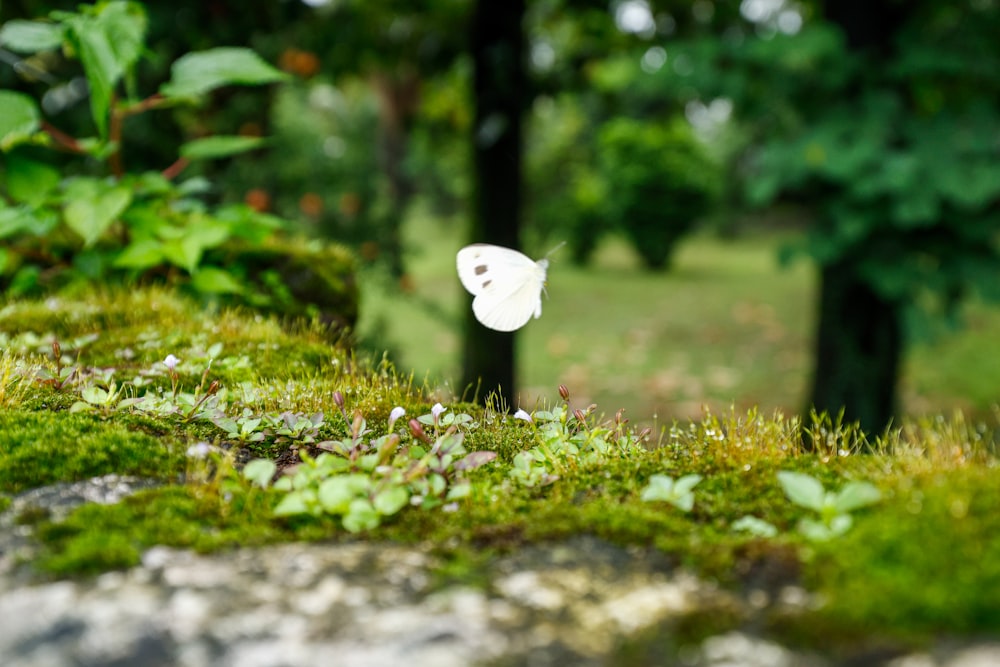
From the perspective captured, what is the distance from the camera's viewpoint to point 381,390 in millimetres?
2172

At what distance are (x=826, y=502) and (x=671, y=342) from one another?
10867mm

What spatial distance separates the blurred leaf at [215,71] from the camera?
3047 millimetres

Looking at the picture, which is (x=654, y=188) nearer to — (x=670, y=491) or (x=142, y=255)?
(x=142, y=255)

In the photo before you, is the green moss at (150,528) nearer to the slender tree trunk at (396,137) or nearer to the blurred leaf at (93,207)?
the blurred leaf at (93,207)

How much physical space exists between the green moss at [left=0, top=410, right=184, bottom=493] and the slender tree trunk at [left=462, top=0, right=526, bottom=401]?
4.40 metres

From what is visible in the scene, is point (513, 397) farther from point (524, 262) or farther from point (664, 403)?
point (524, 262)

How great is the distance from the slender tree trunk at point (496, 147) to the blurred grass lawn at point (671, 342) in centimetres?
33

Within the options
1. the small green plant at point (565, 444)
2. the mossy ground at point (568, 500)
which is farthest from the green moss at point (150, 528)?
the small green plant at point (565, 444)

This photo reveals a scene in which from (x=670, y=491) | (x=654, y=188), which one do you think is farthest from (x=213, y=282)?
(x=654, y=188)

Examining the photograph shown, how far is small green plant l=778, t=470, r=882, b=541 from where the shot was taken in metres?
1.35

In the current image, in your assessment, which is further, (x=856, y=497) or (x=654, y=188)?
(x=654, y=188)

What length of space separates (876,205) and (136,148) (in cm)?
560

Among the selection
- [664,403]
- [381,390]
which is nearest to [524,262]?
[381,390]

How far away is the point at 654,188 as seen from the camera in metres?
17.6
